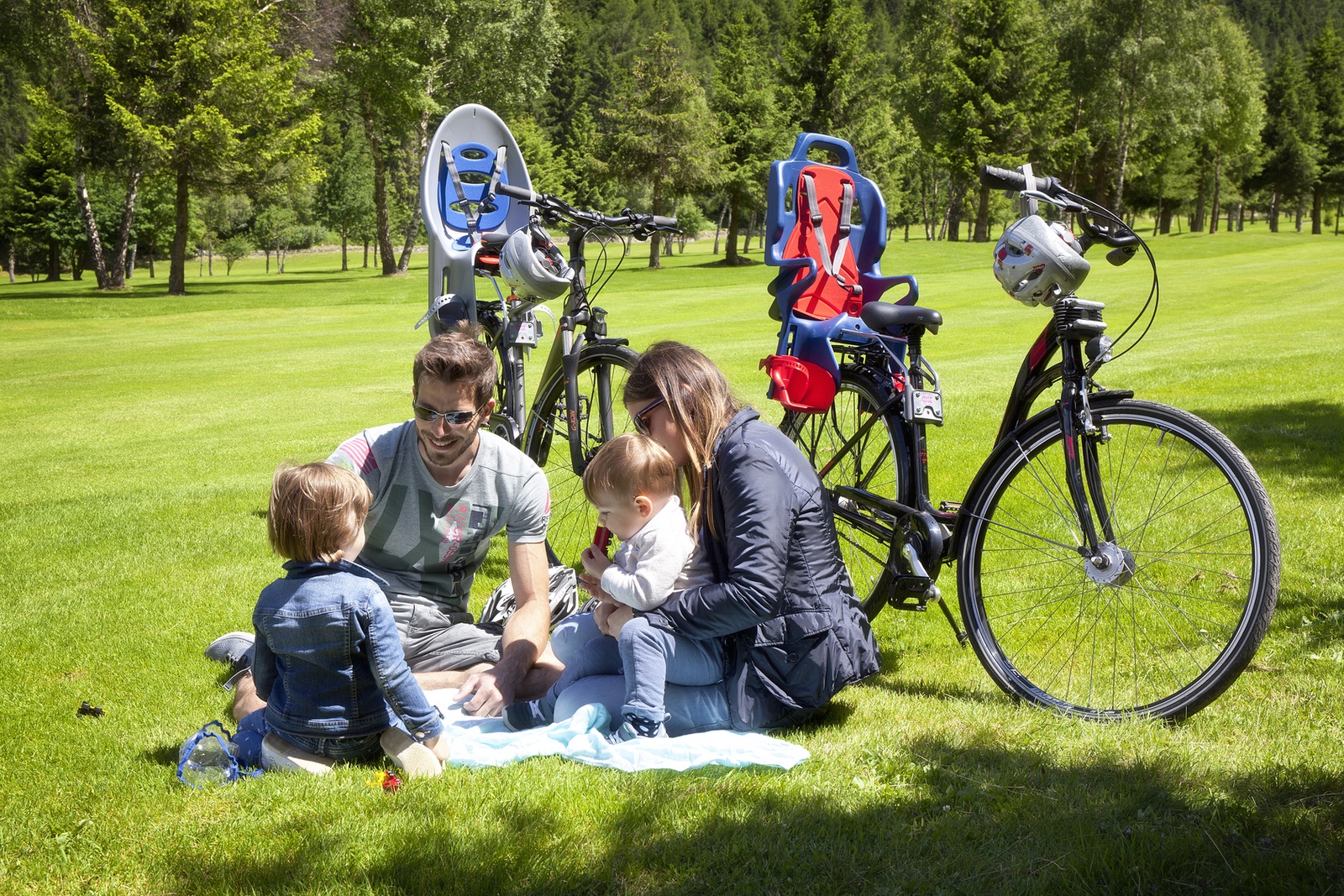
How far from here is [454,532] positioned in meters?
4.00

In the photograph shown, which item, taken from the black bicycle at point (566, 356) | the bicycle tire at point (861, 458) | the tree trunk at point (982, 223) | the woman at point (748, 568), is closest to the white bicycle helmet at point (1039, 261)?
the bicycle tire at point (861, 458)

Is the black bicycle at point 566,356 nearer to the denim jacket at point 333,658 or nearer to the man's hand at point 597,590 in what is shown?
the man's hand at point 597,590

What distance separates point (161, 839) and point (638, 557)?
1542 millimetres

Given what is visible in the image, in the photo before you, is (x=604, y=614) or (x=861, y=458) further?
(x=861, y=458)

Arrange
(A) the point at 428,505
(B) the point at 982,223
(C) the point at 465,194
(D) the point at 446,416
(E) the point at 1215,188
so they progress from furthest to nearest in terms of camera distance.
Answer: (E) the point at 1215,188 → (B) the point at 982,223 → (C) the point at 465,194 → (A) the point at 428,505 → (D) the point at 446,416

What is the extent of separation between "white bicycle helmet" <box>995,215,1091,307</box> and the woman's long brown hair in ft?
3.20

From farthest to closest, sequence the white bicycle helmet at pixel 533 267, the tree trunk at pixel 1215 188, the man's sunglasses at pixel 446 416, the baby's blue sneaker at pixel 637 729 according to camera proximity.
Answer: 1. the tree trunk at pixel 1215 188
2. the white bicycle helmet at pixel 533 267
3. the man's sunglasses at pixel 446 416
4. the baby's blue sneaker at pixel 637 729

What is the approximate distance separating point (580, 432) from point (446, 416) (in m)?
1.57

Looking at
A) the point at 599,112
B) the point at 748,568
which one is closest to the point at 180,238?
the point at 599,112

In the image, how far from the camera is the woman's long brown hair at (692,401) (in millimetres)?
3471

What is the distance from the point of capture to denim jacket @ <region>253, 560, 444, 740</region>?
10.1 ft

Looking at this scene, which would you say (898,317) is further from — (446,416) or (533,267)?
(533,267)

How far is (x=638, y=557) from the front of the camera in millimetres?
3488

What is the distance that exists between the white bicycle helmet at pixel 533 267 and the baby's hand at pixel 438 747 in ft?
8.28
